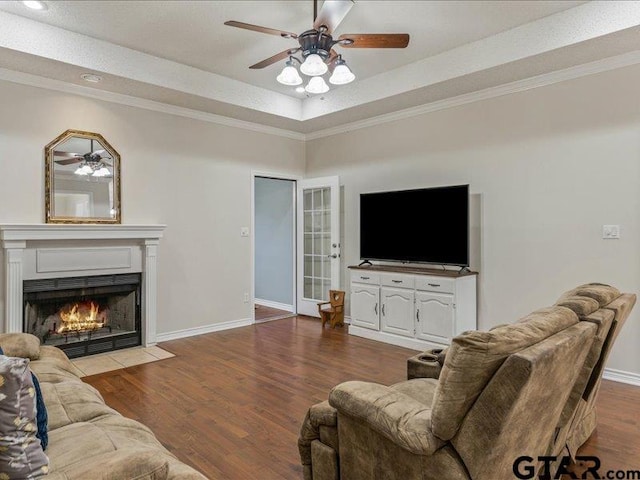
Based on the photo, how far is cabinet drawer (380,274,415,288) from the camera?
4.55 meters

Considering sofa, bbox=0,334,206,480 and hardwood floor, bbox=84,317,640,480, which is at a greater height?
sofa, bbox=0,334,206,480

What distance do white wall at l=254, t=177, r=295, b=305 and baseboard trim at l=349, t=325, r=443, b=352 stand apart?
1.88 meters

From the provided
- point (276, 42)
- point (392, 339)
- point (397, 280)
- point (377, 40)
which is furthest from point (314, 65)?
point (392, 339)

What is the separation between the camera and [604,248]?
3682mm

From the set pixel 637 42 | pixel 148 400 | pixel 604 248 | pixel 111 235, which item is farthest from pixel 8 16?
pixel 604 248

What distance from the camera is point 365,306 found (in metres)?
5.01

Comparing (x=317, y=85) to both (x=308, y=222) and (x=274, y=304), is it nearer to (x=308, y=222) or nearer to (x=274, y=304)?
(x=308, y=222)

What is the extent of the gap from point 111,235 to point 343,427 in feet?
11.6

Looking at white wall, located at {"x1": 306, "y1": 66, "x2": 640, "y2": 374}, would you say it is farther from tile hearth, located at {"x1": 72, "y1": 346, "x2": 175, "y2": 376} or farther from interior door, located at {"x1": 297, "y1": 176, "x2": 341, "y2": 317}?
tile hearth, located at {"x1": 72, "y1": 346, "x2": 175, "y2": 376}

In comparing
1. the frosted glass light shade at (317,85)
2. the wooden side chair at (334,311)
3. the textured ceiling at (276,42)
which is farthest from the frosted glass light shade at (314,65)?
the wooden side chair at (334,311)

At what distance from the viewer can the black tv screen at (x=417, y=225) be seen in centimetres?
440

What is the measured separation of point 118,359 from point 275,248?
3311 millimetres

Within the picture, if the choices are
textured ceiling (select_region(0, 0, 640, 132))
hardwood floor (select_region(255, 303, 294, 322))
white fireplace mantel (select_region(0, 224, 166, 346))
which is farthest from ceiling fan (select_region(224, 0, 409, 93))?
hardwood floor (select_region(255, 303, 294, 322))

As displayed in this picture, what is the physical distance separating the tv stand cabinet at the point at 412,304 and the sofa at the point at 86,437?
3162 millimetres
